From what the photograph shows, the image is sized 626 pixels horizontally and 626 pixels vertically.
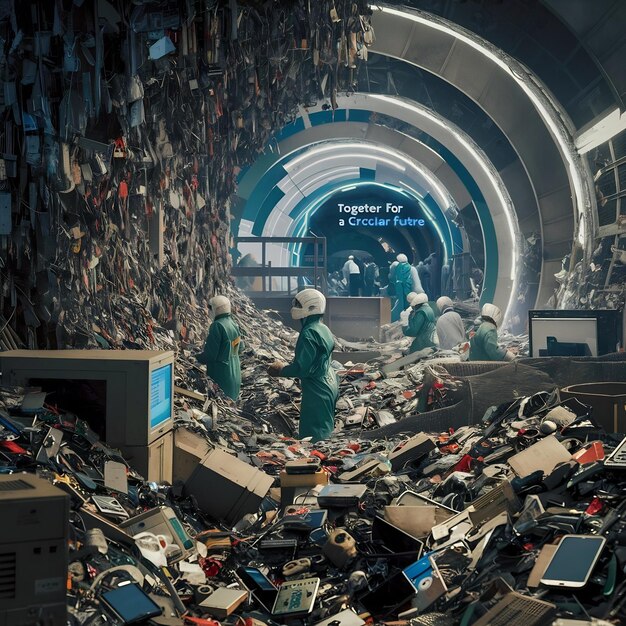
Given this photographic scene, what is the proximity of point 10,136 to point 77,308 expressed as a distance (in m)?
1.88

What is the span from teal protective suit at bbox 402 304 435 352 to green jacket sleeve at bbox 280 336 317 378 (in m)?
6.22

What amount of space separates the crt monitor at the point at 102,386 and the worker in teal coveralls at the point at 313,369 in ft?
9.72

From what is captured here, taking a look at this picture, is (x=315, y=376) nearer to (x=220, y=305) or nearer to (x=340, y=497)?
(x=220, y=305)

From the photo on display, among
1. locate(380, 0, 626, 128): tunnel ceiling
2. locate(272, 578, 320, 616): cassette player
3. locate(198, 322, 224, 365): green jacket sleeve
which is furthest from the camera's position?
locate(380, 0, 626, 128): tunnel ceiling

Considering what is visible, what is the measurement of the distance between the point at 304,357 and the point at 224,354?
5.25 feet

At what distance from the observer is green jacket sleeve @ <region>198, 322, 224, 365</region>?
993cm

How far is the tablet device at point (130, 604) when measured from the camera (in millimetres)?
3785

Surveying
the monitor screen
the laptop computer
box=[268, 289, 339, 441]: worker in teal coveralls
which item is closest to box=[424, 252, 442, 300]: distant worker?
the monitor screen

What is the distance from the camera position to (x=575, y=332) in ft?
35.0

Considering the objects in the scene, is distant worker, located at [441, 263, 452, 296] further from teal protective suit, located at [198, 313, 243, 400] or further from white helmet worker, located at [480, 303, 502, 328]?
teal protective suit, located at [198, 313, 243, 400]

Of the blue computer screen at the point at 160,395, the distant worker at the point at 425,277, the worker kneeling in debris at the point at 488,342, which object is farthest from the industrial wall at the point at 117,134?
the distant worker at the point at 425,277

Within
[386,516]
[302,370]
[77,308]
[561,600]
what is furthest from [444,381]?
[561,600]

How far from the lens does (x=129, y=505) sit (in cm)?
538

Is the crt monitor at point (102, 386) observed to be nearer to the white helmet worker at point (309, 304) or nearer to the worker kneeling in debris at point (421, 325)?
the white helmet worker at point (309, 304)
